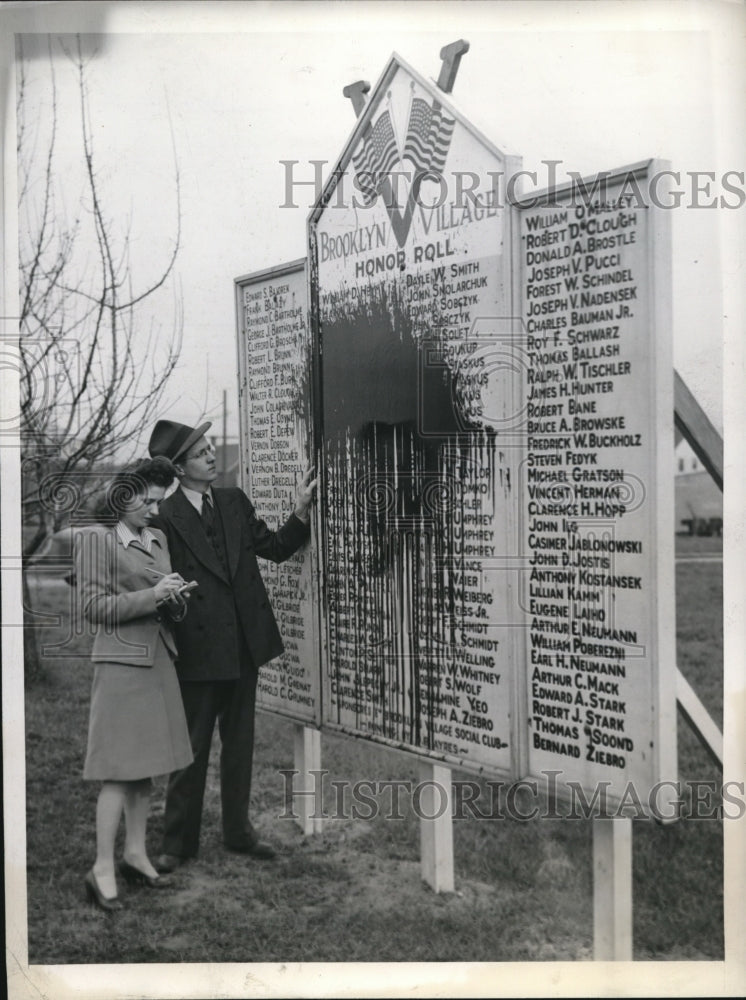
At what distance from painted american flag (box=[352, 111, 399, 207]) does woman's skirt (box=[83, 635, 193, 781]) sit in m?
1.58

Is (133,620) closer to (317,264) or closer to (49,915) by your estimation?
(49,915)

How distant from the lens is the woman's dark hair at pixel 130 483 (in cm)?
359

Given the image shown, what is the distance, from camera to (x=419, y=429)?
3512 millimetres

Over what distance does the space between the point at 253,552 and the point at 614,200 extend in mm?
1590

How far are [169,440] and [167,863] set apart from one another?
1.38 metres

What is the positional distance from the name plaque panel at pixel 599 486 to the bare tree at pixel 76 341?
1.22 m

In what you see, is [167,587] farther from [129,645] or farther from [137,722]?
[137,722]

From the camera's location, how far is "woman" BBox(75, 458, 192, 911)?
3.57 m

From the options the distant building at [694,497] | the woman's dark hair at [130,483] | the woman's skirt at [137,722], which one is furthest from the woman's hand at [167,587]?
the distant building at [694,497]

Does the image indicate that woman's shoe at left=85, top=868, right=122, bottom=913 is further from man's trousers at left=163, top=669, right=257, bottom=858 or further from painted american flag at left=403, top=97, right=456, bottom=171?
painted american flag at left=403, top=97, right=456, bottom=171

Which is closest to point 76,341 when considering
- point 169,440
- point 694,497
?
point 169,440

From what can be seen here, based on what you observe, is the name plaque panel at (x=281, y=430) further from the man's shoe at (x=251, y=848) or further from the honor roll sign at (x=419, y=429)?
the man's shoe at (x=251, y=848)

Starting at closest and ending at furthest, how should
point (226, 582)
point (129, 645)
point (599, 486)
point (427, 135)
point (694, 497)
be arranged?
1. point (599, 486)
2. point (427, 135)
3. point (129, 645)
4. point (226, 582)
5. point (694, 497)

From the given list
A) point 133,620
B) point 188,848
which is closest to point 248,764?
point 188,848
